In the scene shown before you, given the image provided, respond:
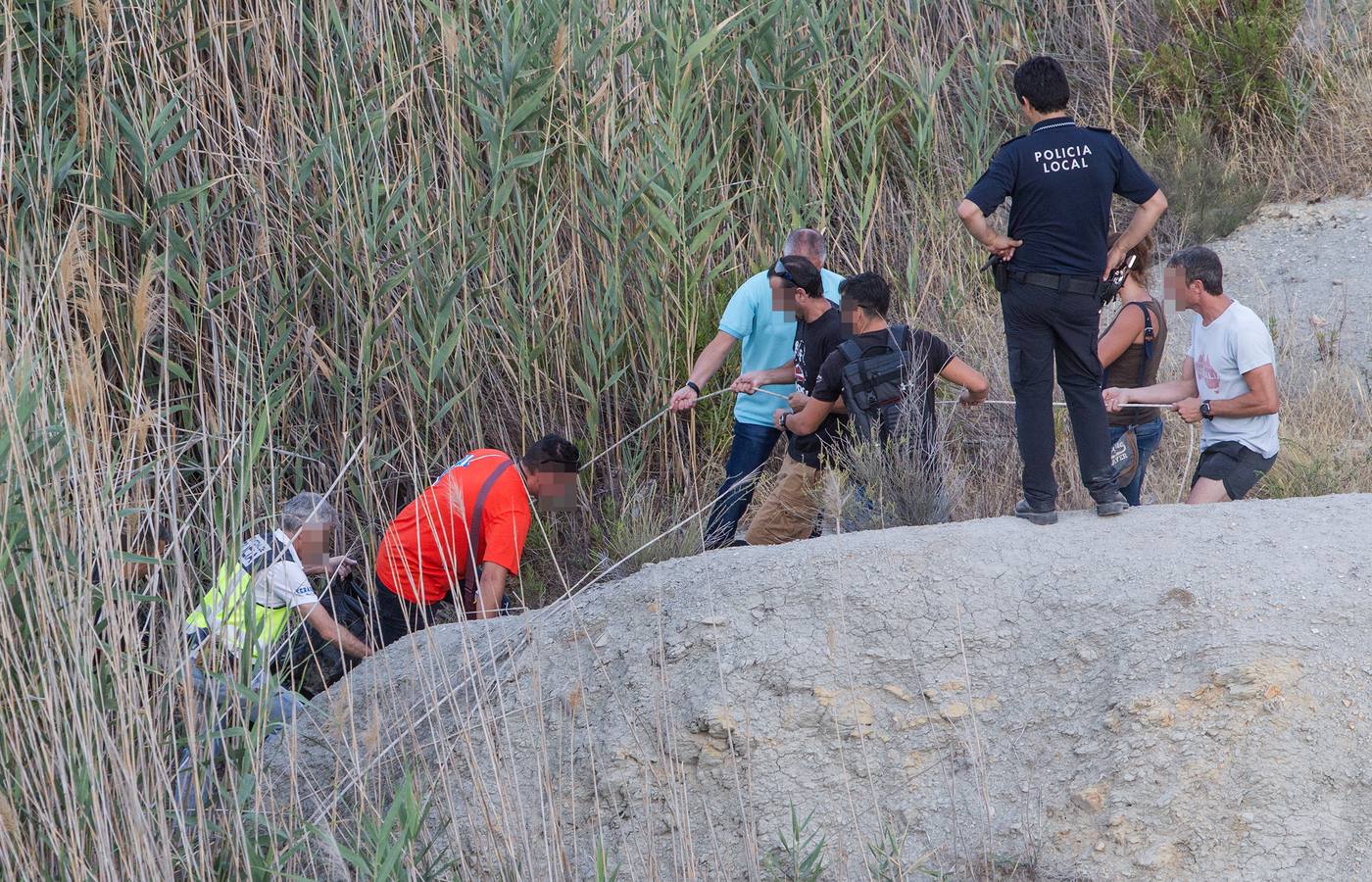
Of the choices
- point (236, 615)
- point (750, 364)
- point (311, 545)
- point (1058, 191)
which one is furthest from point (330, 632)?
point (1058, 191)

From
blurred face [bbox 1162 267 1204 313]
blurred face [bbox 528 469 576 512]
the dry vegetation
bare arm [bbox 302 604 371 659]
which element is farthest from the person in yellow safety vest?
blurred face [bbox 1162 267 1204 313]

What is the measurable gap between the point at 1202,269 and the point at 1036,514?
1139 millimetres

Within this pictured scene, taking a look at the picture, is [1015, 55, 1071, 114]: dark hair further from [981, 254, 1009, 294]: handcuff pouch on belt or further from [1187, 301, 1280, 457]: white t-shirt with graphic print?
[1187, 301, 1280, 457]: white t-shirt with graphic print

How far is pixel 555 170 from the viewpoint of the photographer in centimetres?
595

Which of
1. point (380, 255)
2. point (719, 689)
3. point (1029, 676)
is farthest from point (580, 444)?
point (1029, 676)

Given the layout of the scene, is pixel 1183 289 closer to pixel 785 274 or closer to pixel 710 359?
pixel 785 274

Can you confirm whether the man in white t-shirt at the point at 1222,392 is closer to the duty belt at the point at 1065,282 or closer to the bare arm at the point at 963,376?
the bare arm at the point at 963,376

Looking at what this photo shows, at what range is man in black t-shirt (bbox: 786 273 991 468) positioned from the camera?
4.65m

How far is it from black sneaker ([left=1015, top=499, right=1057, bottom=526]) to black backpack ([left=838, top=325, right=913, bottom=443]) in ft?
2.59

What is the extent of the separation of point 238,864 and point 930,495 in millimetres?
2634

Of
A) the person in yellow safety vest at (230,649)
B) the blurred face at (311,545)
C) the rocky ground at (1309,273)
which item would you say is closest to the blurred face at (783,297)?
the blurred face at (311,545)

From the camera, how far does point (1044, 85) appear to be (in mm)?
3783

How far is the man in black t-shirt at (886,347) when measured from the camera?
4648 mm

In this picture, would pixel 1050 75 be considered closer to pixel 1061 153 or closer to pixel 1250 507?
pixel 1061 153
